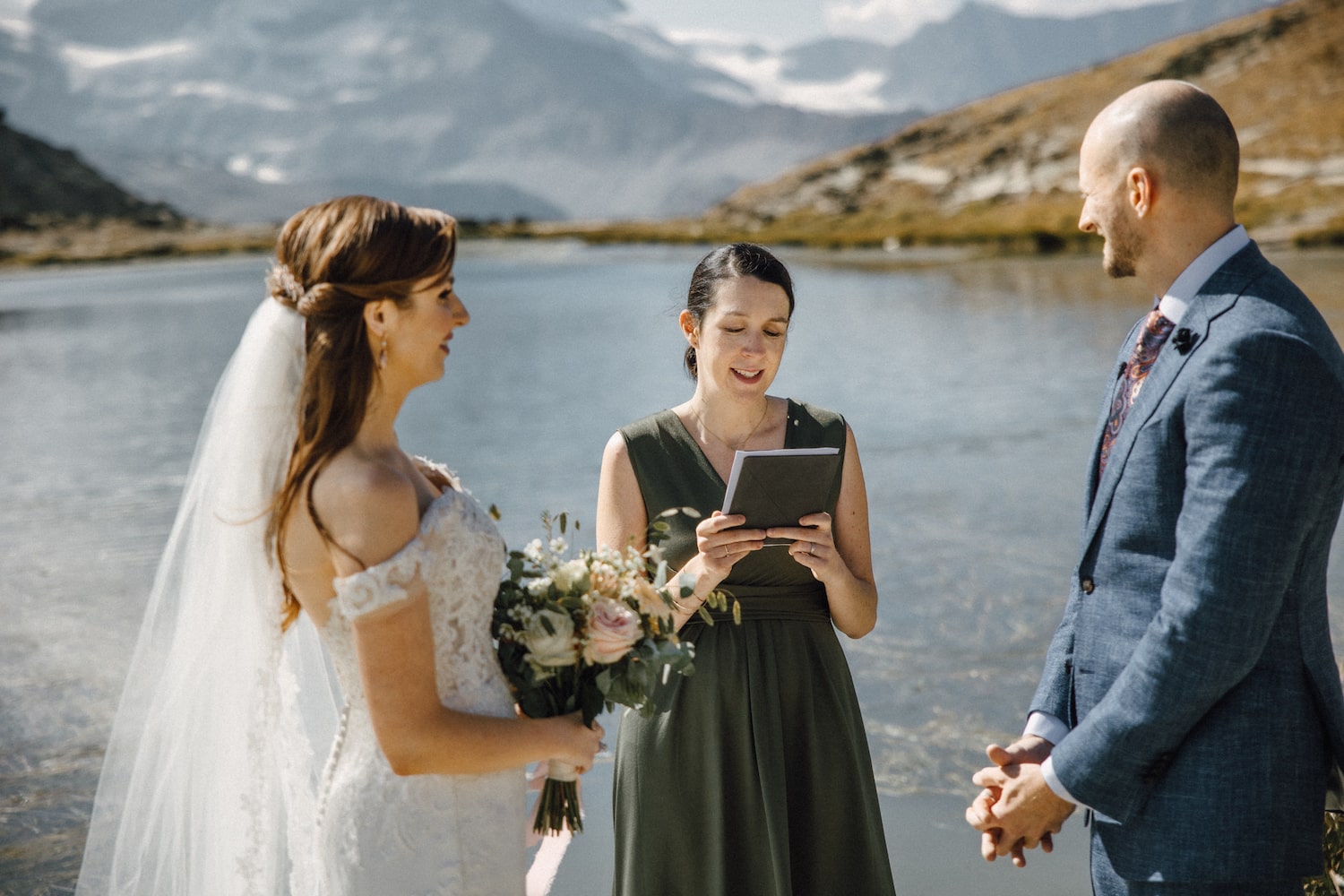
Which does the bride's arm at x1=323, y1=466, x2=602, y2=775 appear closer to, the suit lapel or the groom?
the groom

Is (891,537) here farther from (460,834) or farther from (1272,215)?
(1272,215)

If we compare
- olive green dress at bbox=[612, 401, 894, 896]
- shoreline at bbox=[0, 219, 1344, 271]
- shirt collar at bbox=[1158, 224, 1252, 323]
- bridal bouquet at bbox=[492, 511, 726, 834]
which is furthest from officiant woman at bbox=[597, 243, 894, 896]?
shoreline at bbox=[0, 219, 1344, 271]

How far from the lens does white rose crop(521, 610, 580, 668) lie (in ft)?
7.07

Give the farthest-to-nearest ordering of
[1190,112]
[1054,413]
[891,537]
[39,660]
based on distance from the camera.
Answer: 1. [1054,413]
2. [891,537]
3. [39,660]
4. [1190,112]

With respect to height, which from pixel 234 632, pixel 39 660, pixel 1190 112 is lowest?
pixel 39 660

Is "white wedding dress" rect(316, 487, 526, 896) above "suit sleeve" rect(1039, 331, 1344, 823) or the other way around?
the other way around

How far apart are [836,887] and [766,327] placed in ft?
4.55

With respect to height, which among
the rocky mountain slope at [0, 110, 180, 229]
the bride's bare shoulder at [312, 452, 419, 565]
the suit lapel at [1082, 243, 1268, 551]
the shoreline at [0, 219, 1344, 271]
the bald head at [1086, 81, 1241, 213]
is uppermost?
the rocky mountain slope at [0, 110, 180, 229]

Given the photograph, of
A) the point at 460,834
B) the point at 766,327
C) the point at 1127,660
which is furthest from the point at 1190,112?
the point at 460,834

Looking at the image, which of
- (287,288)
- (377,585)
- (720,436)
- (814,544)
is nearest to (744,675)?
(814,544)

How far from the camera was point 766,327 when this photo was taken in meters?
2.88

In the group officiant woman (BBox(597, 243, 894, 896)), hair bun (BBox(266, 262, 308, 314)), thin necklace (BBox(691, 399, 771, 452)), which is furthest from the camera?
thin necklace (BBox(691, 399, 771, 452))

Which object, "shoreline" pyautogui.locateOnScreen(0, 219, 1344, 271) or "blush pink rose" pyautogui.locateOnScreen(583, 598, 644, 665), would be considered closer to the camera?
"blush pink rose" pyautogui.locateOnScreen(583, 598, 644, 665)

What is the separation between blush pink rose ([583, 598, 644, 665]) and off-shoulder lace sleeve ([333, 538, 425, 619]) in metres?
0.41
